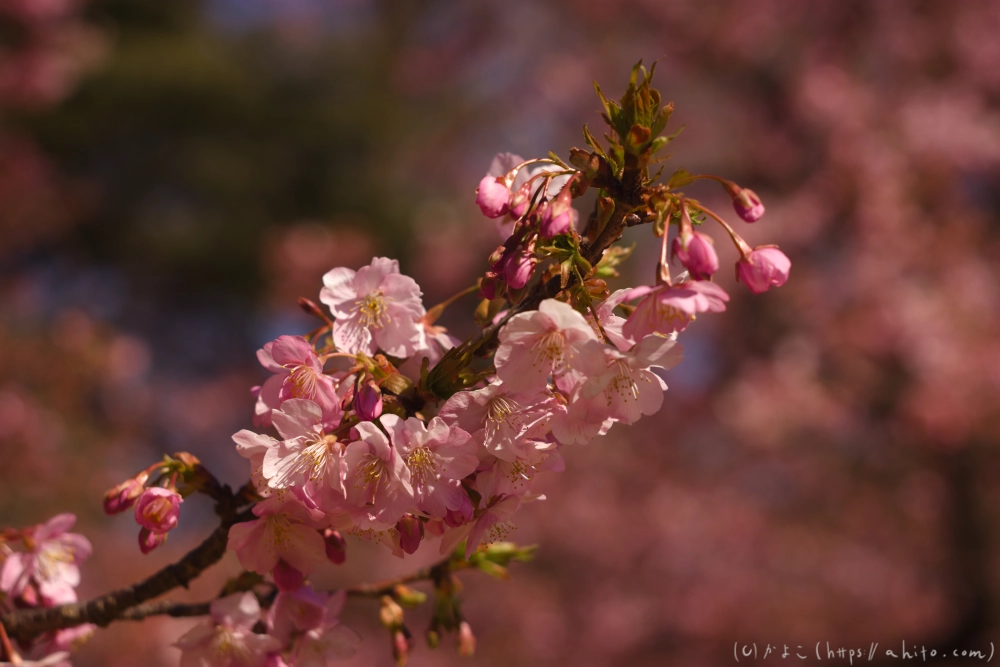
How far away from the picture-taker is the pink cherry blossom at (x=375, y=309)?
69cm

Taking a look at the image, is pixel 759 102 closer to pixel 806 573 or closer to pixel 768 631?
pixel 806 573

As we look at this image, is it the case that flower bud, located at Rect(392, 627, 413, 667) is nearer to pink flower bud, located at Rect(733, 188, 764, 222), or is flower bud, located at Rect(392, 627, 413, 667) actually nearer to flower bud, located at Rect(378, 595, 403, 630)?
flower bud, located at Rect(378, 595, 403, 630)

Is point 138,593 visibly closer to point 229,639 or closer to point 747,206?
point 229,639

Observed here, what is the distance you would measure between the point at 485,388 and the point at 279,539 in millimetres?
241

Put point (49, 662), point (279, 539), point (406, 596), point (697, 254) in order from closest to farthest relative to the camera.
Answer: point (697, 254) → point (279, 539) → point (49, 662) → point (406, 596)

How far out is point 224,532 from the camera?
68 cm

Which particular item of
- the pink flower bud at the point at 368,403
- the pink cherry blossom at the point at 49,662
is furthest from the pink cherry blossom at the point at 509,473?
the pink cherry blossom at the point at 49,662

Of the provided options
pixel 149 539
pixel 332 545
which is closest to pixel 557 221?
pixel 332 545

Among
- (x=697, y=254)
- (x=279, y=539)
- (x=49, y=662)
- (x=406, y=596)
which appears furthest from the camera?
(x=406, y=596)

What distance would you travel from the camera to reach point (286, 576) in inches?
26.9

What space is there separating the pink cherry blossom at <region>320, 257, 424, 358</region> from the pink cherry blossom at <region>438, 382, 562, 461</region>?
112mm

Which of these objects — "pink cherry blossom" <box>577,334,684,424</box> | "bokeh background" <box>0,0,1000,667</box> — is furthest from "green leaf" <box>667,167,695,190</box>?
"bokeh background" <box>0,0,1000,667</box>

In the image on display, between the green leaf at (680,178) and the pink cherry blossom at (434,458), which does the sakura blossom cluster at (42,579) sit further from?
the green leaf at (680,178)

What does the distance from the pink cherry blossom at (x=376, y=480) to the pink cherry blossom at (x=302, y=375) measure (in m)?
0.05
